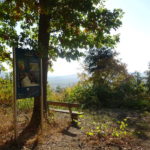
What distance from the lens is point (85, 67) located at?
13.5m

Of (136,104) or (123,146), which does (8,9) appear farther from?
(136,104)

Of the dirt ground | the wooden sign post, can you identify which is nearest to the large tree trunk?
the dirt ground

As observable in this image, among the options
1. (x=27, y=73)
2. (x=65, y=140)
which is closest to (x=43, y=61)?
(x=27, y=73)

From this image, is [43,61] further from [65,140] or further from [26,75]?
[65,140]

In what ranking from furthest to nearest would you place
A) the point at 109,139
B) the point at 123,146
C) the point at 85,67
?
1. the point at 85,67
2. the point at 109,139
3. the point at 123,146

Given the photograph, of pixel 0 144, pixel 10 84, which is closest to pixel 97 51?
pixel 10 84

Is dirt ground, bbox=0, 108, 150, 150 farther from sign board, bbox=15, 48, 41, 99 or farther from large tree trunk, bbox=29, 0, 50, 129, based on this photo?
sign board, bbox=15, 48, 41, 99

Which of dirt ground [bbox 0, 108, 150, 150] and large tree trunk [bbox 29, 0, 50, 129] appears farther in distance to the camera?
large tree trunk [bbox 29, 0, 50, 129]

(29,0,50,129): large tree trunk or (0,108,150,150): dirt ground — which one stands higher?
(29,0,50,129): large tree trunk

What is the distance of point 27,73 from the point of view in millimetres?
4445

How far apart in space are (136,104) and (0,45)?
6.67 m

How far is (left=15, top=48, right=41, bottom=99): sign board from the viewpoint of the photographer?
13.8ft

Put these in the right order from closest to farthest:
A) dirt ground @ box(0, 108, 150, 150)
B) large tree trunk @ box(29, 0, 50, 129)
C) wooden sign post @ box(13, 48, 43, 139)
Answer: dirt ground @ box(0, 108, 150, 150) → wooden sign post @ box(13, 48, 43, 139) → large tree trunk @ box(29, 0, 50, 129)

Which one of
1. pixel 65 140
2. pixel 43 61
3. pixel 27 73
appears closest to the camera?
pixel 65 140
